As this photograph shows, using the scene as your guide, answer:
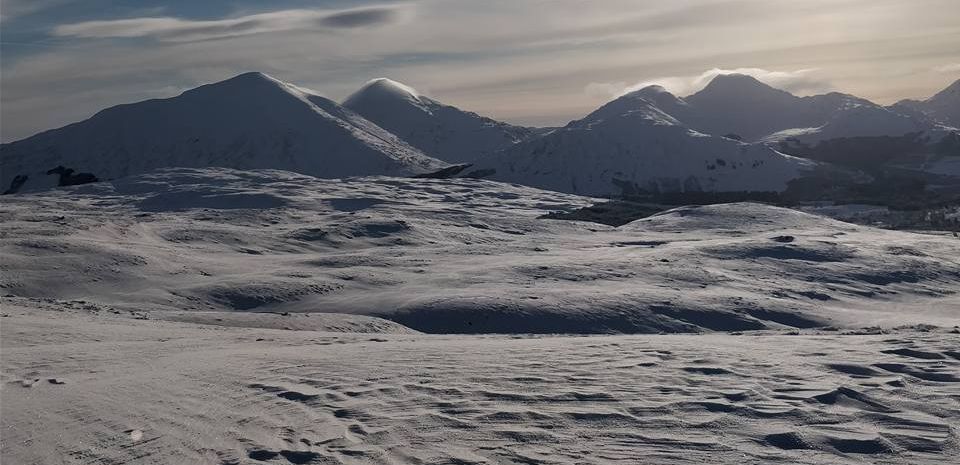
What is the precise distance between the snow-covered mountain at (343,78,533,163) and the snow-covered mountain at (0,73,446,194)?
2051 centimetres

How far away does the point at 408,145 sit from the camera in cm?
14062

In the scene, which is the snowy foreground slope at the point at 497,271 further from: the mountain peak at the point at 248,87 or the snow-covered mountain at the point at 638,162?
the mountain peak at the point at 248,87

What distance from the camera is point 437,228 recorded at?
39.8 meters

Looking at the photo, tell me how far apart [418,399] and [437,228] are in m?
30.9

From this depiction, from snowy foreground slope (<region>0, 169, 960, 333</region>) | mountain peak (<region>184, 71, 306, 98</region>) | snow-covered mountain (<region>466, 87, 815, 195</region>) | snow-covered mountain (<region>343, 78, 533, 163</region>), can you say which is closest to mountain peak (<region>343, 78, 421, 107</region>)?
snow-covered mountain (<region>343, 78, 533, 163</region>)

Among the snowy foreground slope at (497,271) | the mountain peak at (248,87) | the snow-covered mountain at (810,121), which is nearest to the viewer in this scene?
the snowy foreground slope at (497,271)

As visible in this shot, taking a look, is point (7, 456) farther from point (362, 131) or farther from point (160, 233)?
point (362, 131)

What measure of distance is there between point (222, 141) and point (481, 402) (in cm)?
13073

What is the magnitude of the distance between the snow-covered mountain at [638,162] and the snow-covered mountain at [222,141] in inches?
591

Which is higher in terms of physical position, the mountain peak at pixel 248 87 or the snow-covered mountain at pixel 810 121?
the mountain peak at pixel 248 87

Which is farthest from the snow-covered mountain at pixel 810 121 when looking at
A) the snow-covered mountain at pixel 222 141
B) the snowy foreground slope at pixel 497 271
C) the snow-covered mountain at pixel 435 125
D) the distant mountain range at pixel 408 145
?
the snowy foreground slope at pixel 497 271

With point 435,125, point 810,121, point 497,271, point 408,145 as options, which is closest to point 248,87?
point 408,145

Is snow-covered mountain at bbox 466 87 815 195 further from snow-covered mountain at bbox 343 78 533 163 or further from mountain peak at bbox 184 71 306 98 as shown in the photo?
mountain peak at bbox 184 71 306 98

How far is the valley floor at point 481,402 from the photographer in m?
7.34
